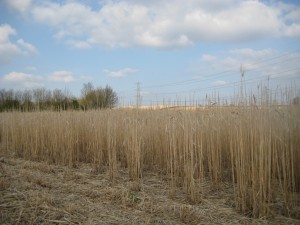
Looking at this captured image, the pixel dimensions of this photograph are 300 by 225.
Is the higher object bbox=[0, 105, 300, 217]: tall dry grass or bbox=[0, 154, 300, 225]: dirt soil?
bbox=[0, 105, 300, 217]: tall dry grass

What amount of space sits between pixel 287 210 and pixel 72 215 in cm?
218

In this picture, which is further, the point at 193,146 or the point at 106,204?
the point at 193,146

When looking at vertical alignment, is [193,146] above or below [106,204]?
above

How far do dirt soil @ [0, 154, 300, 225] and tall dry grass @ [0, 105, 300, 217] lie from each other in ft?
0.50

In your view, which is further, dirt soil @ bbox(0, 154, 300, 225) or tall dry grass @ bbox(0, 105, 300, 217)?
tall dry grass @ bbox(0, 105, 300, 217)

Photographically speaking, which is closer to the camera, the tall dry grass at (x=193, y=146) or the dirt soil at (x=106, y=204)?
the dirt soil at (x=106, y=204)

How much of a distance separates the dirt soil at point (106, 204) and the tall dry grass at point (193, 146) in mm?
153

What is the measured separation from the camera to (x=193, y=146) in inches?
158

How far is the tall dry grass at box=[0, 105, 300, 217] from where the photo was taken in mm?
2760

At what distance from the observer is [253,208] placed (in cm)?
263

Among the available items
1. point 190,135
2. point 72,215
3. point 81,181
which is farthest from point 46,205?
point 190,135

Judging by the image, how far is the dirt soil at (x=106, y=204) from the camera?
2494mm

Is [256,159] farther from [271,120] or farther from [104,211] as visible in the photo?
[104,211]

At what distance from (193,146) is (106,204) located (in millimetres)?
1660
